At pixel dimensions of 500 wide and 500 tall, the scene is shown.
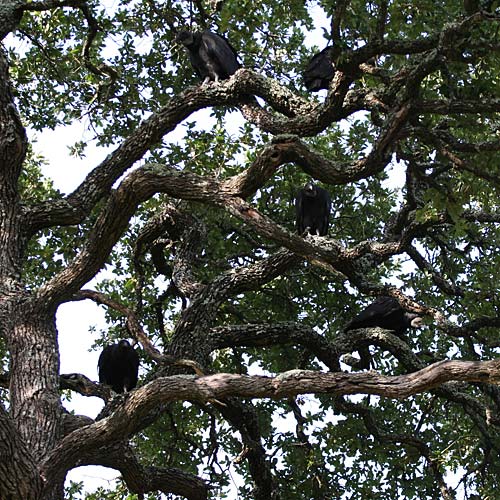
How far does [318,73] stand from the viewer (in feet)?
28.1

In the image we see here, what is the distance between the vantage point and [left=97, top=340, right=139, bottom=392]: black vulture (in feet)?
26.9

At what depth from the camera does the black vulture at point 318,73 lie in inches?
332

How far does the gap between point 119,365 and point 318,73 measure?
11.2 feet

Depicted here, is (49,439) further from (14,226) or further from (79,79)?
(79,79)

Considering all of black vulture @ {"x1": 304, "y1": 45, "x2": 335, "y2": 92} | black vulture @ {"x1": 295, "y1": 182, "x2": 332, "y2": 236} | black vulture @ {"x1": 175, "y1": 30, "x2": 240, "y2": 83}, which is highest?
black vulture @ {"x1": 304, "y1": 45, "x2": 335, "y2": 92}

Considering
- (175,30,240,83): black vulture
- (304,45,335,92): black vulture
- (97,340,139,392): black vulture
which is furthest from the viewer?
(304,45,335,92): black vulture

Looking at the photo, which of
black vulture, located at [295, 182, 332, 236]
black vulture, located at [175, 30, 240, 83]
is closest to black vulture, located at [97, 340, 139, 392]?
black vulture, located at [295, 182, 332, 236]

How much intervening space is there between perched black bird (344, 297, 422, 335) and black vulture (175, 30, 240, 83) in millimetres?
2584

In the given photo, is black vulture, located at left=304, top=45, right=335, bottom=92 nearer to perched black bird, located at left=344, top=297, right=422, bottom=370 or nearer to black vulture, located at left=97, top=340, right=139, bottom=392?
perched black bird, located at left=344, top=297, right=422, bottom=370

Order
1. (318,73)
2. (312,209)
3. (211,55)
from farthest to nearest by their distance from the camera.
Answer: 1. (318,73)
2. (312,209)
3. (211,55)

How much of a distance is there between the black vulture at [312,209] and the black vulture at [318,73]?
972 mm

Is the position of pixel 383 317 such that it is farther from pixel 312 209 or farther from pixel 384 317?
pixel 312 209

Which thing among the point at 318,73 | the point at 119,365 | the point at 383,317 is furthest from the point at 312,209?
the point at 119,365

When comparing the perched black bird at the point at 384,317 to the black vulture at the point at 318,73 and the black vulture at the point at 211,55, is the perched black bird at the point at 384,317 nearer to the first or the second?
the black vulture at the point at 318,73
